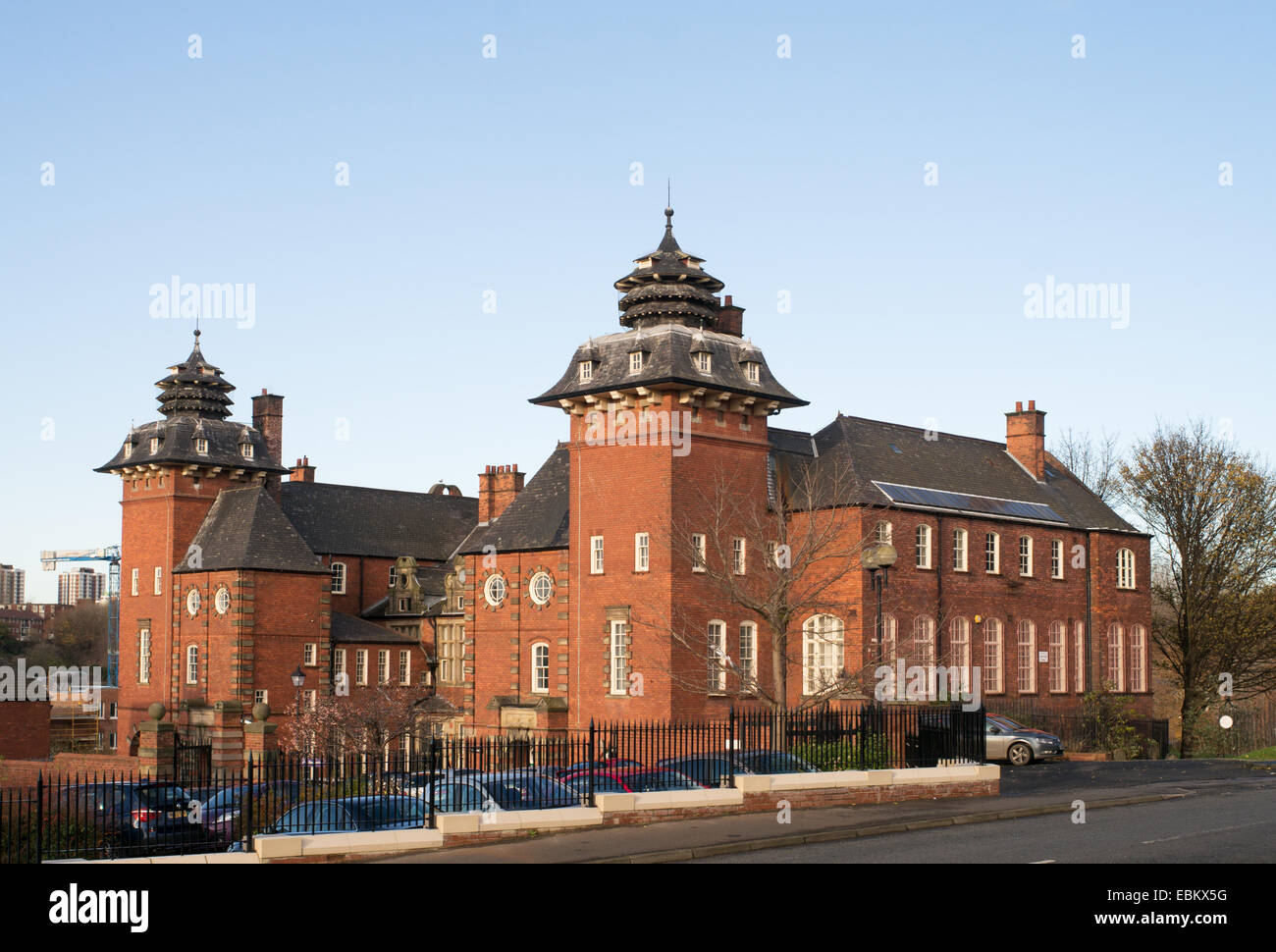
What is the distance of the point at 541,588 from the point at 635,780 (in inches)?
930

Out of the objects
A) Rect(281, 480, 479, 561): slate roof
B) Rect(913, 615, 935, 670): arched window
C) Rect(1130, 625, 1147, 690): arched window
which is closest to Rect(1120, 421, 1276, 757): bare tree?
Rect(1130, 625, 1147, 690): arched window

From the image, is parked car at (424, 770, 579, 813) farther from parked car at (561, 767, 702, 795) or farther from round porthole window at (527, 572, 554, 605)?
round porthole window at (527, 572, 554, 605)

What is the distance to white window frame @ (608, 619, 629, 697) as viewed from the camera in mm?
42188

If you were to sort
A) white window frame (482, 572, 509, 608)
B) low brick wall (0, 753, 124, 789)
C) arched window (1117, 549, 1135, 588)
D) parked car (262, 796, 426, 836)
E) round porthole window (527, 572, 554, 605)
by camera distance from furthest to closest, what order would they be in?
arched window (1117, 549, 1135, 588)
white window frame (482, 572, 509, 608)
round porthole window (527, 572, 554, 605)
low brick wall (0, 753, 124, 789)
parked car (262, 796, 426, 836)

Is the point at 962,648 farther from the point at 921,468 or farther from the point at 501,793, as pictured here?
the point at 501,793

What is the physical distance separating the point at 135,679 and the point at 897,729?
42.2m

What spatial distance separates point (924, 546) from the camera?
46656 millimetres

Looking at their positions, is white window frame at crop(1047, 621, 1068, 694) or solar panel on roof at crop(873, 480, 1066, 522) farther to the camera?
white window frame at crop(1047, 621, 1068, 694)

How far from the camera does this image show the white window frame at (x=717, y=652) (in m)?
40.1

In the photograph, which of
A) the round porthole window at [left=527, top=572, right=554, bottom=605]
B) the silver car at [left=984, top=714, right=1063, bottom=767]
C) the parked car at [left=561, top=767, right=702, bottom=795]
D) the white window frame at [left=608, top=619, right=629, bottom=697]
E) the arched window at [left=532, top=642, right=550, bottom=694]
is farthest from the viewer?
the round porthole window at [left=527, top=572, right=554, bottom=605]

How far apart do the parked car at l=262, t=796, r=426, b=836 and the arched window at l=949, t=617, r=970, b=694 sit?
29.5 meters

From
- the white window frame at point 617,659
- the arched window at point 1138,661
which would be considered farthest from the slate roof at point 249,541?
the arched window at point 1138,661

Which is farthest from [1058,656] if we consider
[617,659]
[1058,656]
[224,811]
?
[224,811]

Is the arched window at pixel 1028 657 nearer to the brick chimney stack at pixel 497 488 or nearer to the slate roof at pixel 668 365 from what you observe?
the slate roof at pixel 668 365
